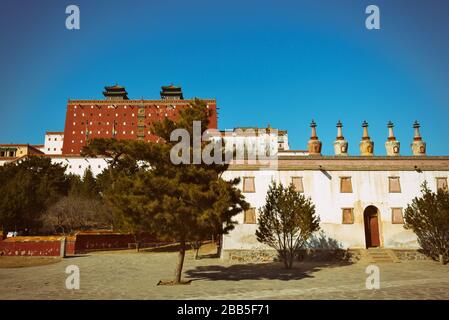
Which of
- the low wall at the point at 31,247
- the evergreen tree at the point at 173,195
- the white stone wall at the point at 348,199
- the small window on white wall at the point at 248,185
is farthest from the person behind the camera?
the low wall at the point at 31,247

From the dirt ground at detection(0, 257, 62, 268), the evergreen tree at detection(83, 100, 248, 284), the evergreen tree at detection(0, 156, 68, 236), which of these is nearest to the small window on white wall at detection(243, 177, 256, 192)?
the evergreen tree at detection(83, 100, 248, 284)

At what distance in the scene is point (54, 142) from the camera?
10150 cm

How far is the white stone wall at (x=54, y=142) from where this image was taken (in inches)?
3989

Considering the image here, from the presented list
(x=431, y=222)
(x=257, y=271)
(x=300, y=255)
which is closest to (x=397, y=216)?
(x=431, y=222)

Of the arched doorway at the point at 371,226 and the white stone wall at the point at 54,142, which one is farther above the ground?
the white stone wall at the point at 54,142

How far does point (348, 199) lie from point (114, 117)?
80837 millimetres

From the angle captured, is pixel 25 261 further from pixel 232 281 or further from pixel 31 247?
pixel 232 281

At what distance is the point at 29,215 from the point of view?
35.8 metres

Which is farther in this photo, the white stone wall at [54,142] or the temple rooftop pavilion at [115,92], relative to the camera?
the temple rooftop pavilion at [115,92]

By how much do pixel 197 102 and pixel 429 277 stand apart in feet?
48.3

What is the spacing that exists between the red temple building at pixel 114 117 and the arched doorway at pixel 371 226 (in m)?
71.7

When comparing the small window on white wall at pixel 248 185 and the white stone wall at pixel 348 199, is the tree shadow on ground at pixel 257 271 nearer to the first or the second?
the white stone wall at pixel 348 199

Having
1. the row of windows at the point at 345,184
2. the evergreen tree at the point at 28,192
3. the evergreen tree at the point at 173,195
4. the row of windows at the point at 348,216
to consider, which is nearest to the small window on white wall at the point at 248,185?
the row of windows at the point at 345,184
